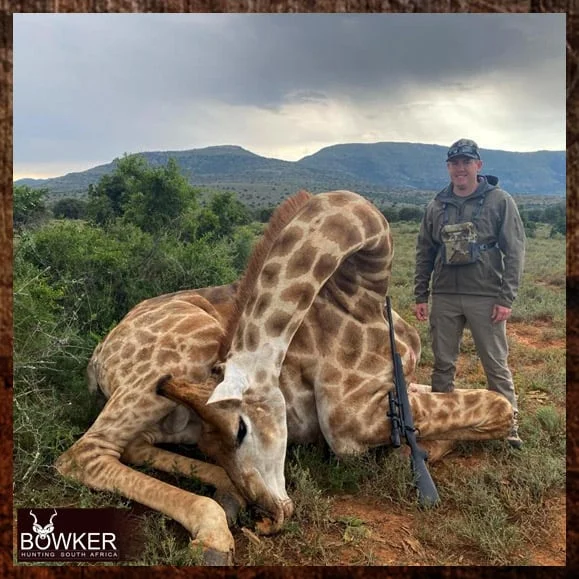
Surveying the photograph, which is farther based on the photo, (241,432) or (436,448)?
(436,448)

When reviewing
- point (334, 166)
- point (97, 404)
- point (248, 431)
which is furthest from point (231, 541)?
point (334, 166)

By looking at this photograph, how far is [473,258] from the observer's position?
336cm

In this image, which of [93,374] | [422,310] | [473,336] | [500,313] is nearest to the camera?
[500,313]

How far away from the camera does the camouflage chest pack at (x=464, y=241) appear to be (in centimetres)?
336

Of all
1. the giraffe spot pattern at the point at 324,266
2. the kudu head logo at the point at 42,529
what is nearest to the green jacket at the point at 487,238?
the giraffe spot pattern at the point at 324,266

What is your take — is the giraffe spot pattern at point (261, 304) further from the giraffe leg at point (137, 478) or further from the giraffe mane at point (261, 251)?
the giraffe leg at point (137, 478)

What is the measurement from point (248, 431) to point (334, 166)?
5.01ft

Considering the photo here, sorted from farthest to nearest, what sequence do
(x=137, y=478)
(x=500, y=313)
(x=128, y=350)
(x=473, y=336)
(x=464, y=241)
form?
(x=473, y=336) → (x=128, y=350) → (x=500, y=313) → (x=464, y=241) → (x=137, y=478)

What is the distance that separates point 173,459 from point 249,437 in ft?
2.40

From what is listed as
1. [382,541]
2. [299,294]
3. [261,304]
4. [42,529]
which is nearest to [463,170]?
[299,294]

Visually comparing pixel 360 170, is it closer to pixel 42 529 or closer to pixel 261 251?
pixel 261 251

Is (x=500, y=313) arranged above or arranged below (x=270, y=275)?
below

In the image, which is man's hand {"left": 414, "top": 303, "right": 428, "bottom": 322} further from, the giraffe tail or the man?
the giraffe tail

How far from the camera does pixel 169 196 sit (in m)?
5.21
